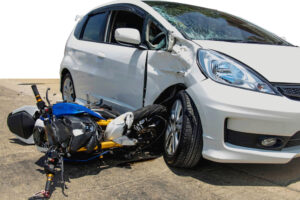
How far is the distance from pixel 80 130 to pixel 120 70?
1139 millimetres

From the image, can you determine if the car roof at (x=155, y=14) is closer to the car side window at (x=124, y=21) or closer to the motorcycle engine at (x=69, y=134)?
the car side window at (x=124, y=21)

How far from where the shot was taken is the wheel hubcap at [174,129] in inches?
124

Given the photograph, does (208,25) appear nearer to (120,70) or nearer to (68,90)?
(120,70)

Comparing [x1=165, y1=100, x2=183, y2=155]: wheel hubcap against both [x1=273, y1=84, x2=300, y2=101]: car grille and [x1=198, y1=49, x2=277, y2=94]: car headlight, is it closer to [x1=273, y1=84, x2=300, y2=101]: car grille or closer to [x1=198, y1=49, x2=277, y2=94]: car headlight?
[x1=198, y1=49, x2=277, y2=94]: car headlight

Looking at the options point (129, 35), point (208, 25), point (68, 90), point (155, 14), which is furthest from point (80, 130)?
point (68, 90)

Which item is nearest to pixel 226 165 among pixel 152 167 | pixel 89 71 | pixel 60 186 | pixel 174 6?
pixel 152 167

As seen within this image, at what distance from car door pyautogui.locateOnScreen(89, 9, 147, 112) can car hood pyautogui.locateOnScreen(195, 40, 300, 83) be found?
0.82m

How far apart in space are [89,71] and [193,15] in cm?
157

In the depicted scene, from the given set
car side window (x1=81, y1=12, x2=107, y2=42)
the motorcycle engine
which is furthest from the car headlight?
car side window (x1=81, y1=12, x2=107, y2=42)

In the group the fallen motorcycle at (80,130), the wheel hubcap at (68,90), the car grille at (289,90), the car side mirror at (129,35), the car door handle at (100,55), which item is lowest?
the wheel hubcap at (68,90)

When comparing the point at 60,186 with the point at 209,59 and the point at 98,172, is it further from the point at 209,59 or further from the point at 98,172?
the point at 209,59

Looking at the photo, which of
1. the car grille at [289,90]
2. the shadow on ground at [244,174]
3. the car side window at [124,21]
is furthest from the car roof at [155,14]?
the shadow on ground at [244,174]

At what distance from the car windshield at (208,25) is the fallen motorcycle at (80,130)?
808 mm

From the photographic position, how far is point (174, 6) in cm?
399
